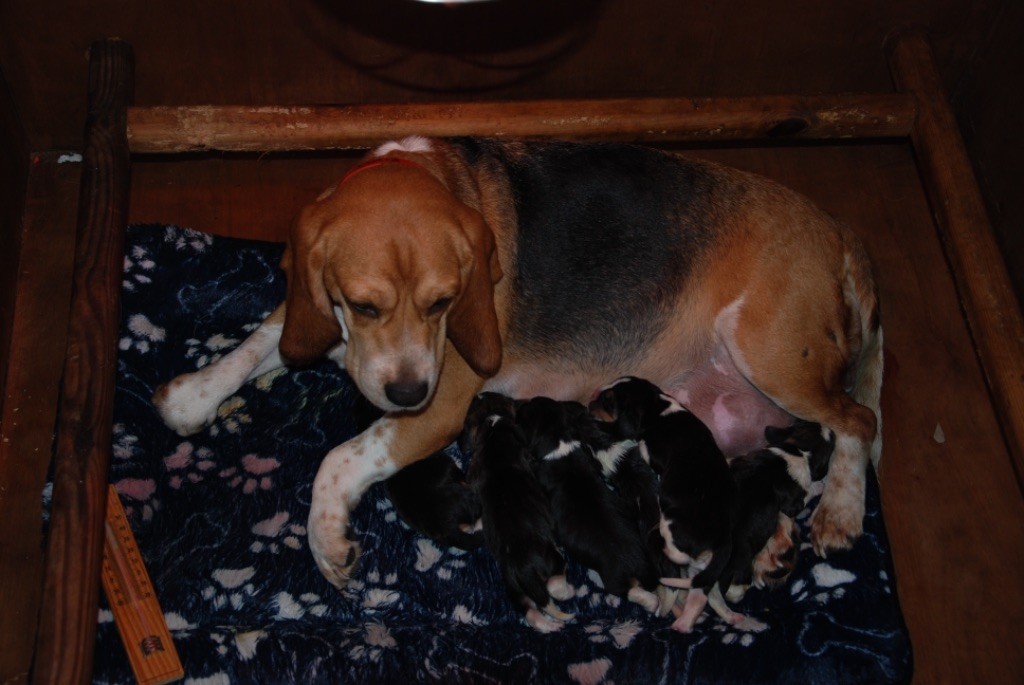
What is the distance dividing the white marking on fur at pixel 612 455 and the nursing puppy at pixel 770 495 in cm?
36

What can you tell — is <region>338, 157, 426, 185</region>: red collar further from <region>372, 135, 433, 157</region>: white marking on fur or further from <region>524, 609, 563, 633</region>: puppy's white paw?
<region>524, 609, 563, 633</region>: puppy's white paw

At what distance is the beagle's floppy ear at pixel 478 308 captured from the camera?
3051 millimetres

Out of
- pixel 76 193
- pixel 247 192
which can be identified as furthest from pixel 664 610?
pixel 76 193

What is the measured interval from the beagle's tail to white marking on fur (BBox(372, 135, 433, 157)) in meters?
1.61

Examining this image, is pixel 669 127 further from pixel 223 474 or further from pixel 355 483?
pixel 223 474

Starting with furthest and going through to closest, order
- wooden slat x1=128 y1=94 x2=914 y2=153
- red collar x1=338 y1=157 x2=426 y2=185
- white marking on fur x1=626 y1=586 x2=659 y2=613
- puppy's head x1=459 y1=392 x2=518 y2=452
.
→ wooden slat x1=128 y1=94 x2=914 y2=153
puppy's head x1=459 y1=392 x2=518 y2=452
white marking on fur x1=626 y1=586 x2=659 y2=613
red collar x1=338 y1=157 x2=426 y2=185

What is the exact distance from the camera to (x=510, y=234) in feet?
11.5

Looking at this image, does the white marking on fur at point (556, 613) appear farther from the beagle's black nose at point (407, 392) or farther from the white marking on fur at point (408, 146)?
the white marking on fur at point (408, 146)

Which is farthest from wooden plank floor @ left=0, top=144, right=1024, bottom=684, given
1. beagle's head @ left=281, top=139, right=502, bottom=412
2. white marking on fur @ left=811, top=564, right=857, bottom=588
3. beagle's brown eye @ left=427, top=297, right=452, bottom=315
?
beagle's brown eye @ left=427, top=297, right=452, bottom=315

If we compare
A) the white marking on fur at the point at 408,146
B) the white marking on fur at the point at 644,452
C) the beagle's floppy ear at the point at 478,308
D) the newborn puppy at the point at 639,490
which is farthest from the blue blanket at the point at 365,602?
the white marking on fur at the point at 408,146

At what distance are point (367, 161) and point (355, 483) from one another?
1094mm

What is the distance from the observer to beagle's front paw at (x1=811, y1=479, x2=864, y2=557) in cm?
355

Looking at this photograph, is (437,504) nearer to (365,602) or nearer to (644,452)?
(365,602)

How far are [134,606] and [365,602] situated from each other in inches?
29.9
